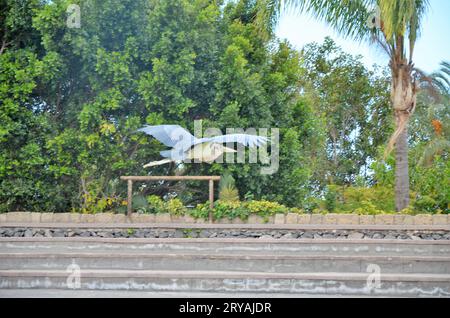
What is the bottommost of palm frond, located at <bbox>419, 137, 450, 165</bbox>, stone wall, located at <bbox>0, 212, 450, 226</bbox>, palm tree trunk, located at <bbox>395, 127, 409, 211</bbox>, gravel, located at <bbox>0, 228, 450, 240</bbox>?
gravel, located at <bbox>0, 228, 450, 240</bbox>

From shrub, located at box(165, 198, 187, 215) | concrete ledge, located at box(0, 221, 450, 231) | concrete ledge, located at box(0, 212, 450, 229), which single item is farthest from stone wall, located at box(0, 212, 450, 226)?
concrete ledge, located at box(0, 221, 450, 231)

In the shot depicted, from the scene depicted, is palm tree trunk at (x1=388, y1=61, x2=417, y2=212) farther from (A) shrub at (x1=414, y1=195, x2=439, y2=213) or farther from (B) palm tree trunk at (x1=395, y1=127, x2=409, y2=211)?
(A) shrub at (x1=414, y1=195, x2=439, y2=213)

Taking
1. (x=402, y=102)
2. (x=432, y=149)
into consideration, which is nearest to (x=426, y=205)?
(x=402, y=102)

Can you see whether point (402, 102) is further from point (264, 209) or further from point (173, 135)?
point (173, 135)

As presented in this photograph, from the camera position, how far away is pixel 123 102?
14930mm

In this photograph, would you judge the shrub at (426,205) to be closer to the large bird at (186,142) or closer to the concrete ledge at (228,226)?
the concrete ledge at (228,226)

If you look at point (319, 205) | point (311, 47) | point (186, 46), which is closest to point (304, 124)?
point (319, 205)

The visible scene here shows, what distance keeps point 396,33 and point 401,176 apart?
8.66ft

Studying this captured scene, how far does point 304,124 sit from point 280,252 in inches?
298

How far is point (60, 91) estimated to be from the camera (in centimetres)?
1561

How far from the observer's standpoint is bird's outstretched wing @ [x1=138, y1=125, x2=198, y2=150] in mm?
13102

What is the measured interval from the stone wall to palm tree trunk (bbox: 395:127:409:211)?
2.07 meters

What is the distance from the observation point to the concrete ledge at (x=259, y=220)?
12000 mm
